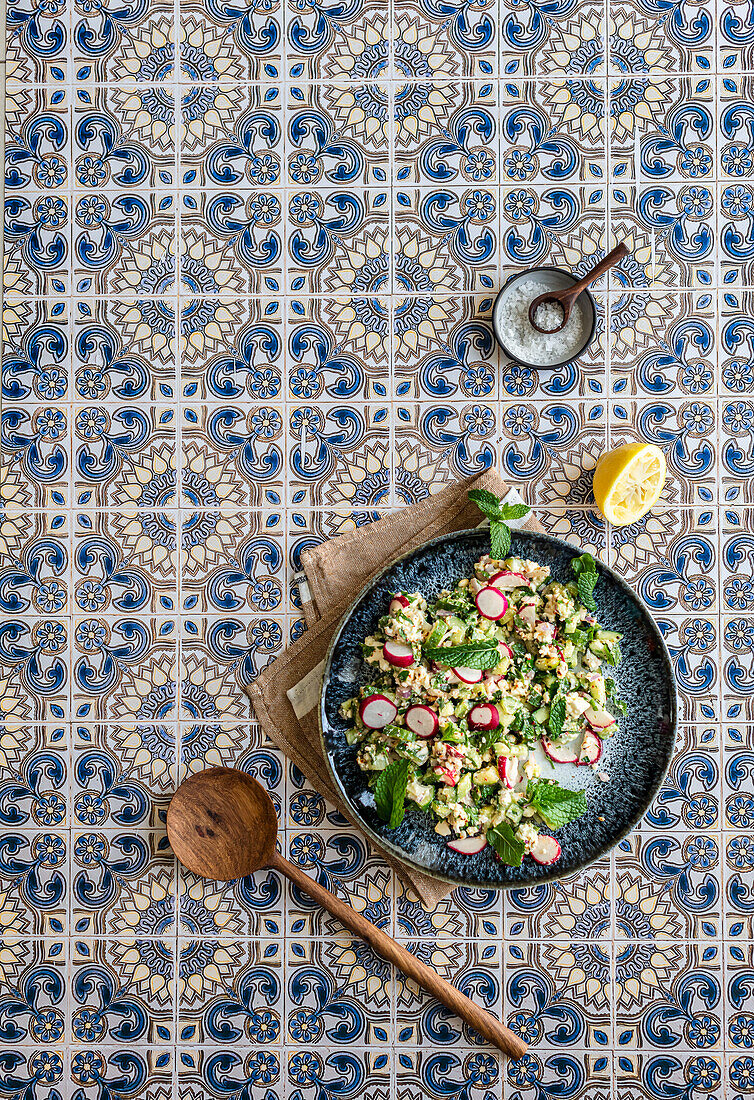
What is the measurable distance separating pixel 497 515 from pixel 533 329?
45cm

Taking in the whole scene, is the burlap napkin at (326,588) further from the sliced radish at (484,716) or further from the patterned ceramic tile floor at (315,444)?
the sliced radish at (484,716)

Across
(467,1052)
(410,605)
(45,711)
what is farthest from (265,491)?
(467,1052)

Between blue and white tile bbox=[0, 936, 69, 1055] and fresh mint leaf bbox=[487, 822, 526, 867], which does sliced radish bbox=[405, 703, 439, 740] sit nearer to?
fresh mint leaf bbox=[487, 822, 526, 867]

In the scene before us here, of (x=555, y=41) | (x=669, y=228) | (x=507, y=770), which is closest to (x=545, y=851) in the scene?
(x=507, y=770)

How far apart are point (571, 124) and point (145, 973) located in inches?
88.0

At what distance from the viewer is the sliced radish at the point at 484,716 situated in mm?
1709

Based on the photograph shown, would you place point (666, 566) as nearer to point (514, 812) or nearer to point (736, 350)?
point (736, 350)

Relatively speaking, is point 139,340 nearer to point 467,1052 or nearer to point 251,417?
point 251,417

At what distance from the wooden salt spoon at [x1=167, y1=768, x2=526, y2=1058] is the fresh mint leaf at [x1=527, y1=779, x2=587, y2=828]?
47 cm

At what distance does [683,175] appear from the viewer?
6.33ft

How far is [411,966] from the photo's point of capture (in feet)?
5.98

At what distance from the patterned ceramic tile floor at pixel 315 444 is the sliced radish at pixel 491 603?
0.29 metres

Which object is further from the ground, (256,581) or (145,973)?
(256,581)

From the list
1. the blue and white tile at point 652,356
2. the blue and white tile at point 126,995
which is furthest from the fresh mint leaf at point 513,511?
the blue and white tile at point 126,995
